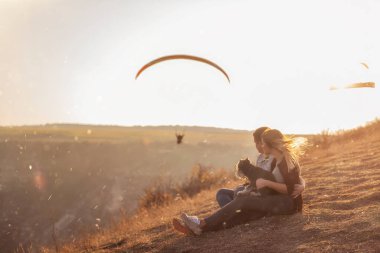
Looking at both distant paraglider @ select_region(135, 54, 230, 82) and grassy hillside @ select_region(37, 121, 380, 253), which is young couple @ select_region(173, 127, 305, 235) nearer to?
grassy hillside @ select_region(37, 121, 380, 253)

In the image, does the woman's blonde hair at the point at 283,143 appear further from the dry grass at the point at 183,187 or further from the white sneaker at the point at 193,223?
the dry grass at the point at 183,187

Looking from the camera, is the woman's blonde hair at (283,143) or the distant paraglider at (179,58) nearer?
the woman's blonde hair at (283,143)

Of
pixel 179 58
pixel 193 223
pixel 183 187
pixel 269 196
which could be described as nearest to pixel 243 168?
pixel 269 196

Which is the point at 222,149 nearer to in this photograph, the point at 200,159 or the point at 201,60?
the point at 200,159

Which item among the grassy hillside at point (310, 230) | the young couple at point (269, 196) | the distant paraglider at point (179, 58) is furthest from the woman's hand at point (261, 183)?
the distant paraglider at point (179, 58)

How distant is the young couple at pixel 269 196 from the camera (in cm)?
553

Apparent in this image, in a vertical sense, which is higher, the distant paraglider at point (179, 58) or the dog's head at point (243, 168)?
the distant paraglider at point (179, 58)

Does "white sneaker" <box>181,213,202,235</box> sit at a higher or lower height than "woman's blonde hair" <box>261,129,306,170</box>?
lower

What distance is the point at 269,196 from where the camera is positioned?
5.78 meters

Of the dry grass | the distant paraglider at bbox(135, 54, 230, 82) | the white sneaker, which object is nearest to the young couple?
the white sneaker

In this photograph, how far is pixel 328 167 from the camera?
392 inches

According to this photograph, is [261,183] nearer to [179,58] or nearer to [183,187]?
[179,58]

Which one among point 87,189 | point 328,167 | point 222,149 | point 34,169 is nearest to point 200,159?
point 222,149

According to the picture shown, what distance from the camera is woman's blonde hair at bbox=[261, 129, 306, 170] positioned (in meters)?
5.48
